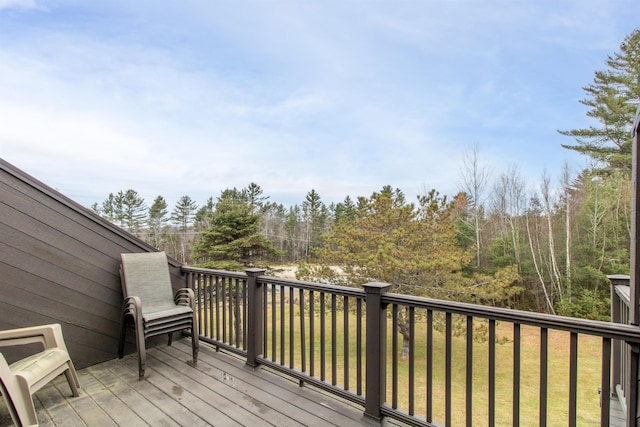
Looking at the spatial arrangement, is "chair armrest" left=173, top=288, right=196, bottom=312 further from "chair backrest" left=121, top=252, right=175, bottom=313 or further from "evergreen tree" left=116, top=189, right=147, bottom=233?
"evergreen tree" left=116, top=189, right=147, bottom=233

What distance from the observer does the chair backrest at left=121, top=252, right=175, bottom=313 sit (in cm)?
315

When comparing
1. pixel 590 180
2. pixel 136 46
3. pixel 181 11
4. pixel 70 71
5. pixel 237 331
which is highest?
pixel 181 11

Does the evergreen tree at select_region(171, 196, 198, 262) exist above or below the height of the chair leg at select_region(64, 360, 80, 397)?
above

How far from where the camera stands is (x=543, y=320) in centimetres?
153

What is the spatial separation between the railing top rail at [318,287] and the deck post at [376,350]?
0.13 metres

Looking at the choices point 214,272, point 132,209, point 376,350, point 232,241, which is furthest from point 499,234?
point 132,209

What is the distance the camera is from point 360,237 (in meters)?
8.78

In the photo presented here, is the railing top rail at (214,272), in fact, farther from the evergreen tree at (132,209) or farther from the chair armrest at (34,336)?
the evergreen tree at (132,209)

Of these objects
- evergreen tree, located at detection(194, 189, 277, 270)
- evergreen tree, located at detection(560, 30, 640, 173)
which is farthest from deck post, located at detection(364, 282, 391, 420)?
evergreen tree, located at detection(560, 30, 640, 173)

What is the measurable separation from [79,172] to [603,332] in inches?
503

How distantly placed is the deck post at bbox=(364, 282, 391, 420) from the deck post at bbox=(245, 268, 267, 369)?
1.21 m

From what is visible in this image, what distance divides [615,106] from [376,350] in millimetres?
13130

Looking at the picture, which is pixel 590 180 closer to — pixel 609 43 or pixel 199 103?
pixel 609 43

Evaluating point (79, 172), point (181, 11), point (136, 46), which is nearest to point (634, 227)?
→ point (181, 11)
